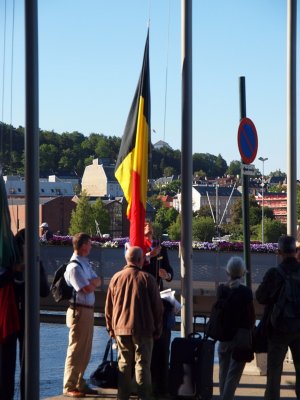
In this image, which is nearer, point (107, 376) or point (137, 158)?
point (107, 376)

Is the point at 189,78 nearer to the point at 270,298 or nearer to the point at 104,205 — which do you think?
the point at 270,298

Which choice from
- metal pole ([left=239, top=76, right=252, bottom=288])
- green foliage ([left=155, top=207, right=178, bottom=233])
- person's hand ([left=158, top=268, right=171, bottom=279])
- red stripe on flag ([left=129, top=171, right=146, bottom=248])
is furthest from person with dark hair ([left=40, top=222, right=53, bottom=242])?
green foliage ([left=155, top=207, right=178, bottom=233])

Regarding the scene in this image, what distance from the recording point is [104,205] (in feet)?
550

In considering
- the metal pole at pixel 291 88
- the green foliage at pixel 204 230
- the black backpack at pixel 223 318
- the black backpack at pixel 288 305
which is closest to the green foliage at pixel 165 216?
the green foliage at pixel 204 230

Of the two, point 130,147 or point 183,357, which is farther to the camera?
point 130,147

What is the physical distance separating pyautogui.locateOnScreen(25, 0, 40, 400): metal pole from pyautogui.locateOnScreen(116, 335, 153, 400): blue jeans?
4.61ft

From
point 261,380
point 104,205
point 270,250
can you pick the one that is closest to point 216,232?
point 104,205

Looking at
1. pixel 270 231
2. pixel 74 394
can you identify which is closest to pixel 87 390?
pixel 74 394

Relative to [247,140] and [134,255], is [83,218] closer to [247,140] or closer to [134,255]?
[247,140]

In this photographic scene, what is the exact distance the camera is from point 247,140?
13297 millimetres

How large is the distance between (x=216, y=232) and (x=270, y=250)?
130 m

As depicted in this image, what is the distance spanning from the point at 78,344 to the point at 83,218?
5785 inches

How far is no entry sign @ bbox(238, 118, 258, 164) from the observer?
1313cm

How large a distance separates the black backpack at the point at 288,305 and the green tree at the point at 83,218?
146091mm
